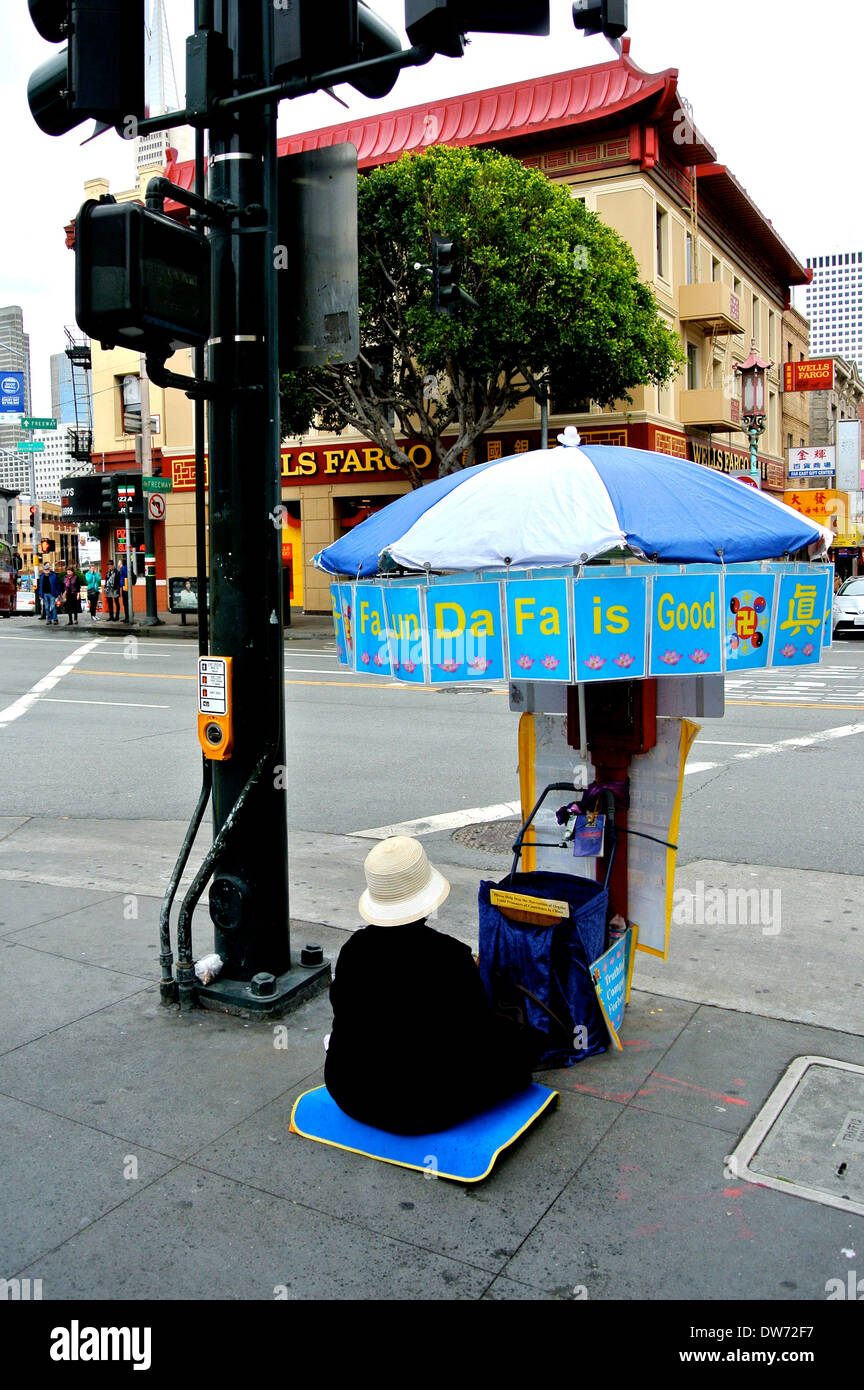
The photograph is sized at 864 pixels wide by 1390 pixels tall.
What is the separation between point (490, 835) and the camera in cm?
783

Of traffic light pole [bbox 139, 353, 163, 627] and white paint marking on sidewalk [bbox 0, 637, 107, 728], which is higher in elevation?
traffic light pole [bbox 139, 353, 163, 627]

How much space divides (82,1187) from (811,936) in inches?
152

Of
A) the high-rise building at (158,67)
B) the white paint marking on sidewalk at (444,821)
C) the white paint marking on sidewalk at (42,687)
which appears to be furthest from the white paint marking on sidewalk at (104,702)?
the high-rise building at (158,67)

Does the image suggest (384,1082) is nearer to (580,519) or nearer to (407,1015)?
(407,1015)

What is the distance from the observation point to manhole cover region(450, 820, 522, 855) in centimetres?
749

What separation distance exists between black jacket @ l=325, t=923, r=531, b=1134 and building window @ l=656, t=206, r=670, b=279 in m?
30.0

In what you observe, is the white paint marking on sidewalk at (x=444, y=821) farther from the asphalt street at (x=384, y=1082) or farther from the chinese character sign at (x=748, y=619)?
the chinese character sign at (x=748, y=619)

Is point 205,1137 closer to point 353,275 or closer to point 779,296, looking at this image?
point 353,275

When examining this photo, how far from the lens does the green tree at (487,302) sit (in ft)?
76.5

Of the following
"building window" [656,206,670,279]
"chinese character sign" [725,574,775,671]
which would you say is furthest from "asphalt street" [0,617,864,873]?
"building window" [656,206,670,279]

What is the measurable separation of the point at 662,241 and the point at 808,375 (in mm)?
15497

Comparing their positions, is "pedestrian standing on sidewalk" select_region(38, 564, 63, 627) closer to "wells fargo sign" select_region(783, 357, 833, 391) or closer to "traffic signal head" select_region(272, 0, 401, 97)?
"wells fargo sign" select_region(783, 357, 833, 391)

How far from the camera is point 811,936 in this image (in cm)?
568

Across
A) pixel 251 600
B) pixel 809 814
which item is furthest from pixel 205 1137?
pixel 809 814
